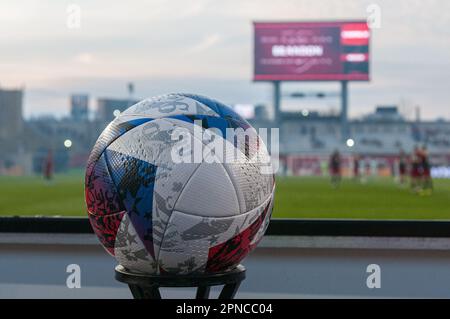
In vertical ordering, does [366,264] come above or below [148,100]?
below

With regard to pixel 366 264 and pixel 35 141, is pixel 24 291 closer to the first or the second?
pixel 366 264

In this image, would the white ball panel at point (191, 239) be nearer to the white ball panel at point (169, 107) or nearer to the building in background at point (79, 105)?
the white ball panel at point (169, 107)

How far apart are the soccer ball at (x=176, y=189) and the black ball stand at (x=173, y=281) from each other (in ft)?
0.13

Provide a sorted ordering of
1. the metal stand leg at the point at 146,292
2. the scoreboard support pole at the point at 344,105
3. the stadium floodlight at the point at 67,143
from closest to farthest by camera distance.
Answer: the metal stand leg at the point at 146,292 → the scoreboard support pole at the point at 344,105 → the stadium floodlight at the point at 67,143

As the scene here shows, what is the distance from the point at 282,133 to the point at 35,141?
79.6 feet

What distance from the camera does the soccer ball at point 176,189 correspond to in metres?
3.32

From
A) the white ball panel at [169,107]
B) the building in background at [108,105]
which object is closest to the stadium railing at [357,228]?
the white ball panel at [169,107]

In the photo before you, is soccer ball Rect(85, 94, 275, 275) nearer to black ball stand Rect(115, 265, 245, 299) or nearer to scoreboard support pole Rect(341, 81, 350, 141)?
black ball stand Rect(115, 265, 245, 299)

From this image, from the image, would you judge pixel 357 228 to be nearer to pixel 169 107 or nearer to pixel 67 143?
pixel 169 107

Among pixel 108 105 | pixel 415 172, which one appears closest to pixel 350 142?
pixel 108 105

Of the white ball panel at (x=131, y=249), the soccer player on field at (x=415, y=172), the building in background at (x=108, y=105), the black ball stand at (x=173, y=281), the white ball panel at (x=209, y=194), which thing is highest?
the building in background at (x=108, y=105)

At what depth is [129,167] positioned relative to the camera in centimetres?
337

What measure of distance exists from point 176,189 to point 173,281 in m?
0.52
